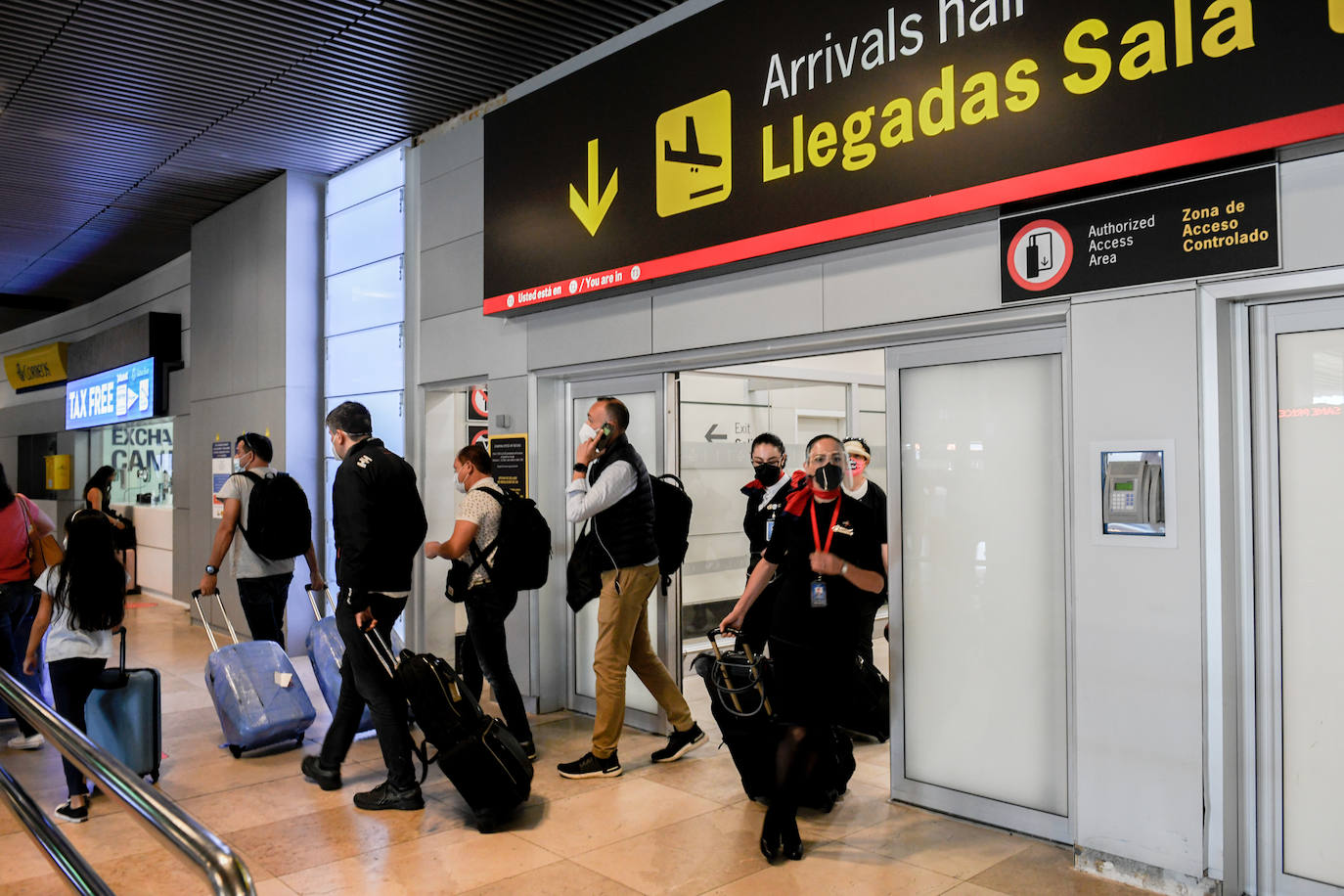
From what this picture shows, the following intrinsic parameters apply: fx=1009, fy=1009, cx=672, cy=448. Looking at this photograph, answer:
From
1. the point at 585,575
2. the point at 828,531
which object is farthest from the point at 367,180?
the point at 828,531

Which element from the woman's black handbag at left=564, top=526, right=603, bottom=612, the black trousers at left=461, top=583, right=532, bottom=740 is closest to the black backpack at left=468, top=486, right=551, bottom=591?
the black trousers at left=461, top=583, right=532, bottom=740

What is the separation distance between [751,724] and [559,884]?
1.02 m

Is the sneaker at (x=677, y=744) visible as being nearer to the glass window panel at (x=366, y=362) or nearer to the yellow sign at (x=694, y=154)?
the yellow sign at (x=694, y=154)

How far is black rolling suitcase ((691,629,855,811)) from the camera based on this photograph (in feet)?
13.3

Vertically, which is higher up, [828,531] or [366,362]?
[366,362]

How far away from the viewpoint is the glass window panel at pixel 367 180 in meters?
7.23

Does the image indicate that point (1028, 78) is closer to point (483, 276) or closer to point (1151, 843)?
point (1151, 843)

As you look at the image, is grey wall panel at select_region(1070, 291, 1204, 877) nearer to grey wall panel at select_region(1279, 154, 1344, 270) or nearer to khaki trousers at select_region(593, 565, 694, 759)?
grey wall panel at select_region(1279, 154, 1344, 270)

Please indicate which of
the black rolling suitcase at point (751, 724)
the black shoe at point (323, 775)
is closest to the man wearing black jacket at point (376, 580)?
the black shoe at point (323, 775)

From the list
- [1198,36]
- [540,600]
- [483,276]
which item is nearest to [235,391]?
[483,276]

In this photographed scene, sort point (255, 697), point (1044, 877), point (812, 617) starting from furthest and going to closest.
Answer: point (255, 697)
point (812, 617)
point (1044, 877)

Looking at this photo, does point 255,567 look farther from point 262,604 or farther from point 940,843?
point 940,843

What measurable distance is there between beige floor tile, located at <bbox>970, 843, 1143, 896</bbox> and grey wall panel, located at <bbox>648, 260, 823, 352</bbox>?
2.19m

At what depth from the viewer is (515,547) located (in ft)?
15.5
